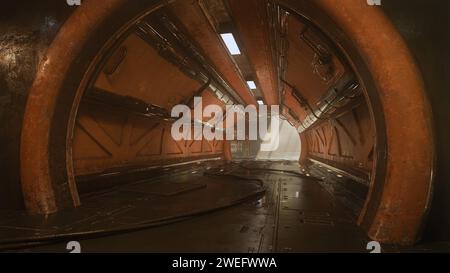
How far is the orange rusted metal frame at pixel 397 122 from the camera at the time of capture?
1.94 metres

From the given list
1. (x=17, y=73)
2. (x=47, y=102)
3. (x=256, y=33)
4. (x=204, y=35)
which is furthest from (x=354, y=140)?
(x=17, y=73)

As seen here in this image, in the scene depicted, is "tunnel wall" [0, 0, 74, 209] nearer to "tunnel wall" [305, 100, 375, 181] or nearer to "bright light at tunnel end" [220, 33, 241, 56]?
"bright light at tunnel end" [220, 33, 241, 56]

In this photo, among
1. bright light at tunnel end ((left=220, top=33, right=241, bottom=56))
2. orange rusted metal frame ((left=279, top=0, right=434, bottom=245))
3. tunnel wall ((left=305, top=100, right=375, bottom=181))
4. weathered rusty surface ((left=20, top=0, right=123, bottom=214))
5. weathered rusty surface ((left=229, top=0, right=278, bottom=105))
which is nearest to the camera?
orange rusted metal frame ((left=279, top=0, right=434, bottom=245))

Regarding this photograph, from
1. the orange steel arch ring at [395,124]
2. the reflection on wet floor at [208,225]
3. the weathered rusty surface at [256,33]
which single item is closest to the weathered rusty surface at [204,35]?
the weathered rusty surface at [256,33]

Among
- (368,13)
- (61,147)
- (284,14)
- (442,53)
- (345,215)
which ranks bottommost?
(345,215)

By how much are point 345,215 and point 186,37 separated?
152 inches

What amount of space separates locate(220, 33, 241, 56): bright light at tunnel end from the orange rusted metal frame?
2.92m

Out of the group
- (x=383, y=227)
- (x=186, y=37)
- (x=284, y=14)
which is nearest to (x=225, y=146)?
(x=186, y=37)

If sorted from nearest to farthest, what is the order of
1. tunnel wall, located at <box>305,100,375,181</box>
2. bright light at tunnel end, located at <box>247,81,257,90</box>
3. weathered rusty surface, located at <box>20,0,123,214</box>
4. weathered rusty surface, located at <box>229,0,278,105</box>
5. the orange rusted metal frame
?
the orange rusted metal frame < weathered rusty surface, located at <box>20,0,123,214</box> < weathered rusty surface, located at <box>229,0,278,105</box> < tunnel wall, located at <box>305,100,375,181</box> < bright light at tunnel end, located at <box>247,81,257,90</box>

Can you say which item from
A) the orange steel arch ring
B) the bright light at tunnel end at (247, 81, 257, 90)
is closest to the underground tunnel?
the orange steel arch ring

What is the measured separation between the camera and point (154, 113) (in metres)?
5.57

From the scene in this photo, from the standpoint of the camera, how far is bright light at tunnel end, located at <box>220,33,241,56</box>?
4812 millimetres
